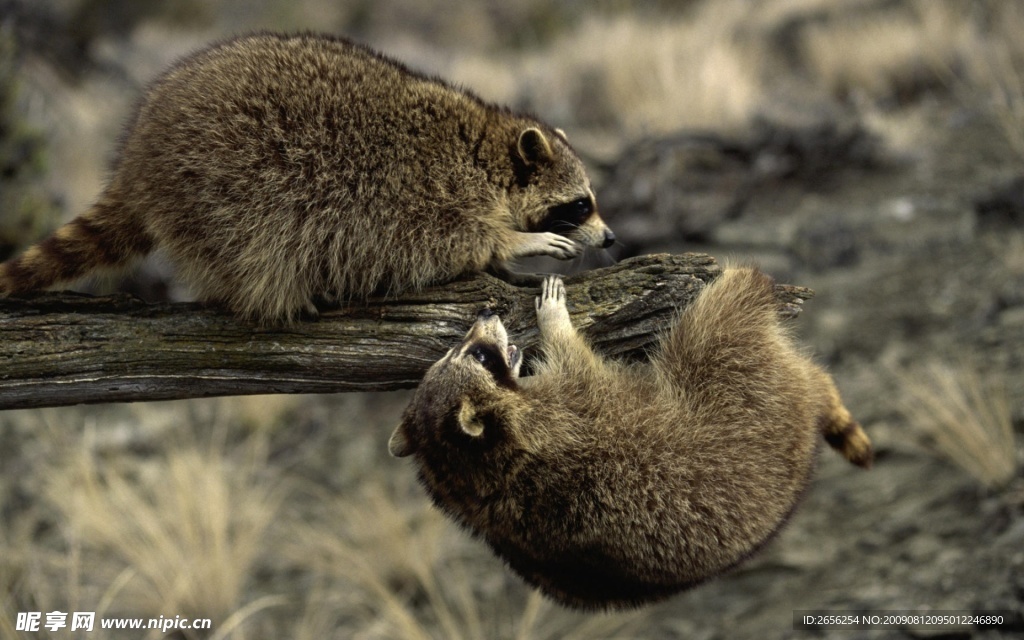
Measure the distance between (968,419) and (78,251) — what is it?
506 cm

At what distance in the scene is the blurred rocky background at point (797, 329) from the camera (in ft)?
18.5

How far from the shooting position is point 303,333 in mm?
3371

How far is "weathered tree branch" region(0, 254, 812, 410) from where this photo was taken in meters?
3.28

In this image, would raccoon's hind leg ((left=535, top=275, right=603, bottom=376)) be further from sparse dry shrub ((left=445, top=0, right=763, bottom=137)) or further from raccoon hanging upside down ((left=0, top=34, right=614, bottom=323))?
sparse dry shrub ((left=445, top=0, right=763, bottom=137))

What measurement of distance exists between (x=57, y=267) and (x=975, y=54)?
11265mm

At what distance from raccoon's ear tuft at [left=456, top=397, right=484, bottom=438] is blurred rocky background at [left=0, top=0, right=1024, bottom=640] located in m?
2.96

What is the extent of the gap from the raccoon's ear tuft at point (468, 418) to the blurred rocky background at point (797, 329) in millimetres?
2964

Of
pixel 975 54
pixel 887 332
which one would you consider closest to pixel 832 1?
pixel 975 54

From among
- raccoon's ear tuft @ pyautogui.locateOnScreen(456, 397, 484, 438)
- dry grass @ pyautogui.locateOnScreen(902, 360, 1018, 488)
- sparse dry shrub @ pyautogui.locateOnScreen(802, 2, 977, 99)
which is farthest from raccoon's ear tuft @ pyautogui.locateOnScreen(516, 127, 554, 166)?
sparse dry shrub @ pyautogui.locateOnScreen(802, 2, 977, 99)

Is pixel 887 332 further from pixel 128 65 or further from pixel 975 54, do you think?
pixel 128 65

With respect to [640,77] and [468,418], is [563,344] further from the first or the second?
[640,77]

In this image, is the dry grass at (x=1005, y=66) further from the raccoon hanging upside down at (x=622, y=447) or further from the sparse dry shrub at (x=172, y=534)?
the sparse dry shrub at (x=172, y=534)

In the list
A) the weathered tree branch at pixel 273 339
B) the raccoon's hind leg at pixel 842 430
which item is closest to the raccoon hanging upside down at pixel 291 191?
the weathered tree branch at pixel 273 339

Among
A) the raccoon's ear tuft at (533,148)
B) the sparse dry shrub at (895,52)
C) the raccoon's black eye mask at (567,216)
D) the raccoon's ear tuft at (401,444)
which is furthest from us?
the sparse dry shrub at (895,52)
